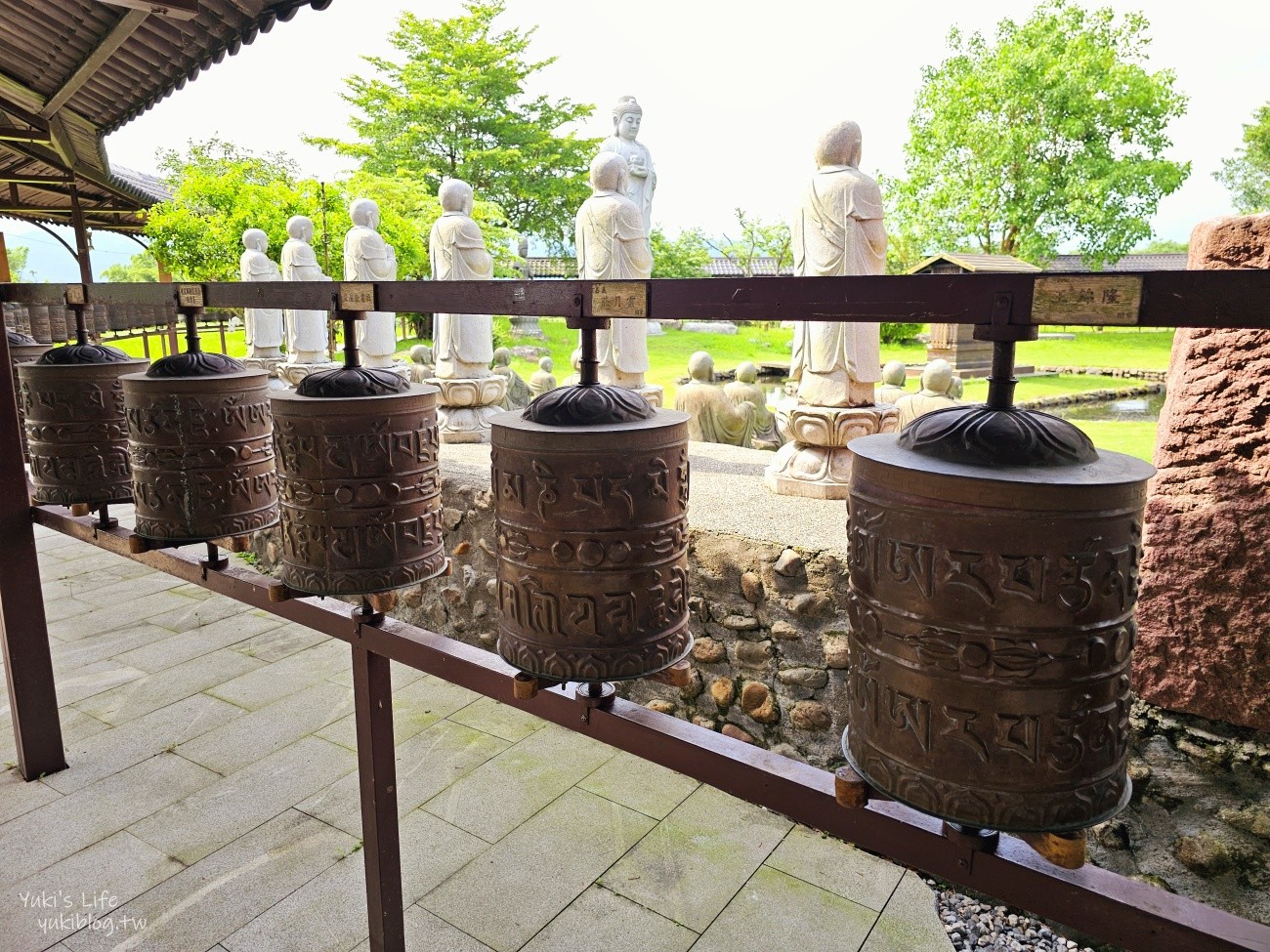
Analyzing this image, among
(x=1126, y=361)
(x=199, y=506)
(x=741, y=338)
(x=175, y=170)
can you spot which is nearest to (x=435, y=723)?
(x=199, y=506)

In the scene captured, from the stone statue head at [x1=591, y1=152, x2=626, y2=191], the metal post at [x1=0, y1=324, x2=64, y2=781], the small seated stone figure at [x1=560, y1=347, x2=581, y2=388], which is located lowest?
the metal post at [x1=0, y1=324, x2=64, y2=781]

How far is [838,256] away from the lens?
399cm

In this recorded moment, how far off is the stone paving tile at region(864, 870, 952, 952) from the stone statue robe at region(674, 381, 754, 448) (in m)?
3.60

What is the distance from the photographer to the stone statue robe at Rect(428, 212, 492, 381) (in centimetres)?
586

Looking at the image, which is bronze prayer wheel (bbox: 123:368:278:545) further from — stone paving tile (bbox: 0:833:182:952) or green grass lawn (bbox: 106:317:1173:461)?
green grass lawn (bbox: 106:317:1173:461)

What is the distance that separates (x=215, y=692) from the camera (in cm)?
483

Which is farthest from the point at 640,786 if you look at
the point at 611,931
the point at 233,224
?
the point at 233,224

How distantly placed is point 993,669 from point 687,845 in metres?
2.64

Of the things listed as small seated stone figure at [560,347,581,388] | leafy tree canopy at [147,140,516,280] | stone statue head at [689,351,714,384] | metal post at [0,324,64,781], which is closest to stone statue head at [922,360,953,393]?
stone statue head at [689,351,714,384]

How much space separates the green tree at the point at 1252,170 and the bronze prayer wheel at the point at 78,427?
768 inches

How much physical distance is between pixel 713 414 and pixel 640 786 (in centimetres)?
323

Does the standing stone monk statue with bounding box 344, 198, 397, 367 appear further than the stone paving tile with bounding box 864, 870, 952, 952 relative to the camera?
Yes

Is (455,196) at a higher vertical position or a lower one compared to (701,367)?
higher

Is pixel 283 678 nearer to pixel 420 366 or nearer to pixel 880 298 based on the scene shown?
pixel 420 366
